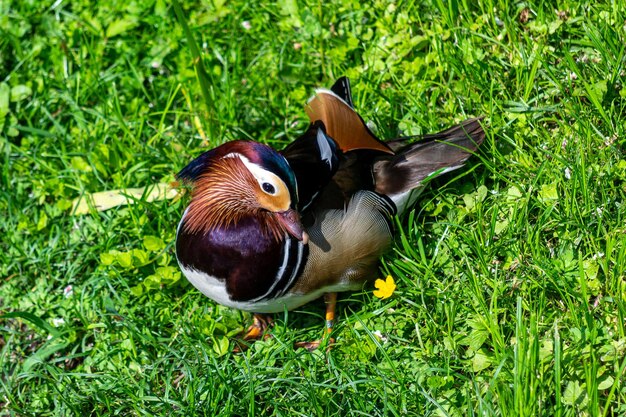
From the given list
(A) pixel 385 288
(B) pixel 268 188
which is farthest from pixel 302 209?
(A) pixel 385 288

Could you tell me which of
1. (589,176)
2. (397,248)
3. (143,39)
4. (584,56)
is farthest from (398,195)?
(143,39)

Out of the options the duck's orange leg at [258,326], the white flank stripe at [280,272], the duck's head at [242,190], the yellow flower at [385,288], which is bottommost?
the duck's orange leg at [258,326]

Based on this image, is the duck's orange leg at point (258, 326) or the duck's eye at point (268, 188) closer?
the duck's eye at point (268, 188)

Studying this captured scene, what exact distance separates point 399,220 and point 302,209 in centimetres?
47

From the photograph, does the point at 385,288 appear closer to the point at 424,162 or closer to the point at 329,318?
the point at 329,318

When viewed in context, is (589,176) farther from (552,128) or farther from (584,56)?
(584,56)

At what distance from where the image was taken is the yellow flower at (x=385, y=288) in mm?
3084

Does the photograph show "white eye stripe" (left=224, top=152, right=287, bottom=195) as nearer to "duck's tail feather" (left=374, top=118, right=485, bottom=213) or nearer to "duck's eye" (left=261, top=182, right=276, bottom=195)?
"duck's eye" (left=261, top=182, right=276, bottom=195)

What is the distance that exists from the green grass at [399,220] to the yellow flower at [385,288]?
11 centimetres

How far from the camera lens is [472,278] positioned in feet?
9.84

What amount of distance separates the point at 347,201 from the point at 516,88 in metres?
0.93

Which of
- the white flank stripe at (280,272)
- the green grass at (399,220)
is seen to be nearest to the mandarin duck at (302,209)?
the white flank stripe at (280,272)

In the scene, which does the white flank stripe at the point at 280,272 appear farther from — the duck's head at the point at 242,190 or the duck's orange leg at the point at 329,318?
the duck's orange leg at the point at 329,318

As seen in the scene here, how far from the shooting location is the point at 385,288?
3090 millimetres
